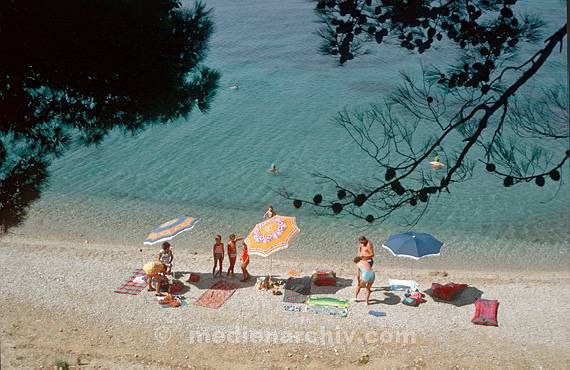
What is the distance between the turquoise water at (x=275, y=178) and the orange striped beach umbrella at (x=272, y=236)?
2770 millimetres

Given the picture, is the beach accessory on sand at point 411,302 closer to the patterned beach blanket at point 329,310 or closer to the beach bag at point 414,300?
the beach bag at point 414,300

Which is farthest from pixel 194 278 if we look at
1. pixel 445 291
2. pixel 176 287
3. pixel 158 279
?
pixel 445 291

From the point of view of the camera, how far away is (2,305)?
464 inches

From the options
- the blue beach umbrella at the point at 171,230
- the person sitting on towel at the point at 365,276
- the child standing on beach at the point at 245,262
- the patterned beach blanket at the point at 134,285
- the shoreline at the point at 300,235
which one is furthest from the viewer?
the shoreline at the point at 300,235

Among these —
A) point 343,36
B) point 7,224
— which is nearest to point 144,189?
point 7,224

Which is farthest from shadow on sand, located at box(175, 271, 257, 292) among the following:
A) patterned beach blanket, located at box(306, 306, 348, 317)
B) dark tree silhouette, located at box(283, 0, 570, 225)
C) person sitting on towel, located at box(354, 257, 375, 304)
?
dark tree silhouette, located at box(283, 0, 570, 225)

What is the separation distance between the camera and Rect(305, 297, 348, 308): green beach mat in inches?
455

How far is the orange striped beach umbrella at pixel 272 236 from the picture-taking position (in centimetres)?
1188

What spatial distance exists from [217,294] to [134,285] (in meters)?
1.71

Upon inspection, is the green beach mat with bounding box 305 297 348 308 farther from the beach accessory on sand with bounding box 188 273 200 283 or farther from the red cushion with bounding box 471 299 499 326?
the beach accessory on sand with bounding box 188 273 200 283

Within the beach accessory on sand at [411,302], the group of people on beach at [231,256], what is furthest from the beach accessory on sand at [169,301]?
the beach accessory on sand at [411,302]

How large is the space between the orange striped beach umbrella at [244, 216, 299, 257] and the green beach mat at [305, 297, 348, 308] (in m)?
1.10

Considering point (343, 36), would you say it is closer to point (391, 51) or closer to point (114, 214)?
point (114, 214)

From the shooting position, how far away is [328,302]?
38.3 feet
